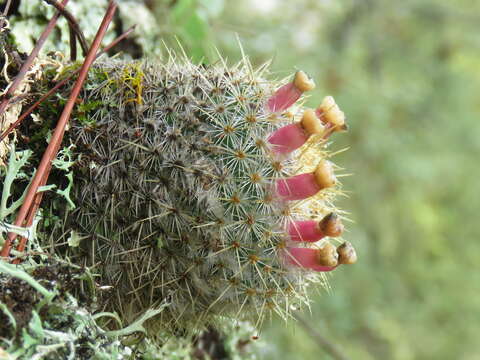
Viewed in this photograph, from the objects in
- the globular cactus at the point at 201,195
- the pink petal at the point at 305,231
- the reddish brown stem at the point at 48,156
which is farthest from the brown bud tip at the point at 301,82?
the reddish brown stem at the point at 48,156

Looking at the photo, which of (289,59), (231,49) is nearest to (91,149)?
(231,49)

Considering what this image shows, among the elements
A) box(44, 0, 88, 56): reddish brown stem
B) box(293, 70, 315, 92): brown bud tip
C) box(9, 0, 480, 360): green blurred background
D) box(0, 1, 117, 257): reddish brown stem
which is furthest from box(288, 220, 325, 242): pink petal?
box(9, 0, 480, 360): green blurred background

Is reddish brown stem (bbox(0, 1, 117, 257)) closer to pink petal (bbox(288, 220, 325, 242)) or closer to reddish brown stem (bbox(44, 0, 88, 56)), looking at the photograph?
reddish brown stem (bbox(44, 0, 88, 56))

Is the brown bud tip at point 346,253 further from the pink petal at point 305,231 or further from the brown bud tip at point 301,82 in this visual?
the brown bud tip at point 301,82

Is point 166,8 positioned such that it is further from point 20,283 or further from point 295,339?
point 295,339

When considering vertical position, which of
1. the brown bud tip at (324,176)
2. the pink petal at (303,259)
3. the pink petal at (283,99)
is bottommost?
the pink petal at (303,259)

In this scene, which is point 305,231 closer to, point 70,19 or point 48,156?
point 48,156

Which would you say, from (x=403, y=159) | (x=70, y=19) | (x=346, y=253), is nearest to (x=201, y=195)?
(x=346, y=253)
